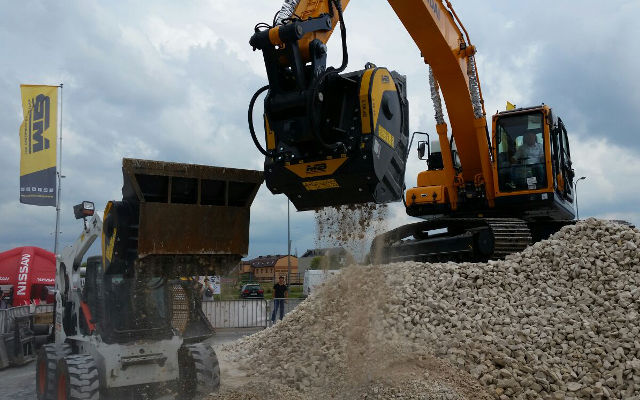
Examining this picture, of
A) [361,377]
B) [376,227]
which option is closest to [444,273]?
[361,377]

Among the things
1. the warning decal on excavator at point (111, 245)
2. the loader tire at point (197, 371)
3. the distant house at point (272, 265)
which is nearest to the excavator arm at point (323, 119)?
the warning decal on excavator at point (111, 245)

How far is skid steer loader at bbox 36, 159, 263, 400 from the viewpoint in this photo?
5.66m

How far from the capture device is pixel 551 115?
967cm

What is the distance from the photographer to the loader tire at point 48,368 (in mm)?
6028

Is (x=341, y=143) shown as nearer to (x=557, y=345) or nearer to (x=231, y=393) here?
(x=231, y=393)

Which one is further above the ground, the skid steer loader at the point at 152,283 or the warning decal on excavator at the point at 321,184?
the warning decal on excavator at the point at 321,184

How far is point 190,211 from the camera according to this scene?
5.97 m

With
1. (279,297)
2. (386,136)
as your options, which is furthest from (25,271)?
(386,136)

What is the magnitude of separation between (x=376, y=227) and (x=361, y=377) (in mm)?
1802

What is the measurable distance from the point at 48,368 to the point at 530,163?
7551 mm

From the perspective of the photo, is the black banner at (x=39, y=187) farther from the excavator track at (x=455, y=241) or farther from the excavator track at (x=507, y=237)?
the excavator track at (x=507, y=237)

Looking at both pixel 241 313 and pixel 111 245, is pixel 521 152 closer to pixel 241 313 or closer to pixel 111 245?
pixel 111 245

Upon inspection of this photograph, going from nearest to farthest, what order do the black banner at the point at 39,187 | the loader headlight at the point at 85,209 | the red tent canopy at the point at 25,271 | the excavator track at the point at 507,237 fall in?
the loader headlight at the point at 85,209 → the excavator track at the point at 507,237 → the black banner at the point at 39,187 → the red tent canopy at the point at 25,271

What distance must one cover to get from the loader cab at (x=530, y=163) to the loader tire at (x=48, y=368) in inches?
270
